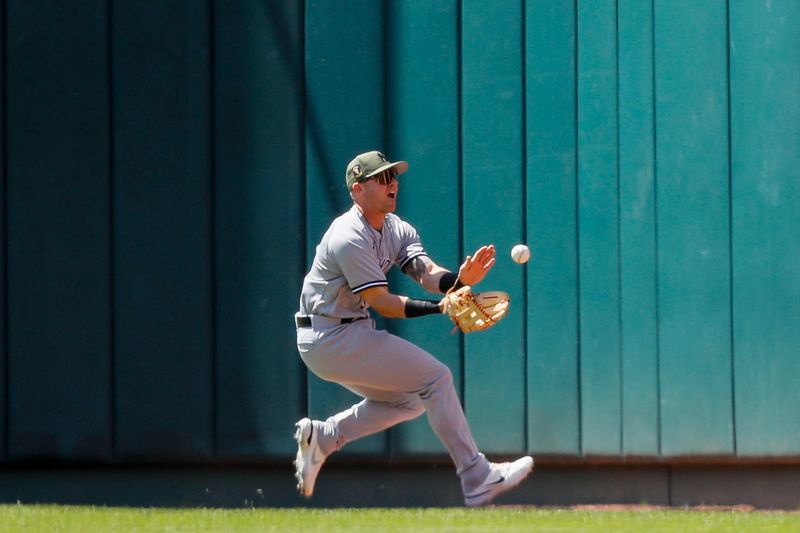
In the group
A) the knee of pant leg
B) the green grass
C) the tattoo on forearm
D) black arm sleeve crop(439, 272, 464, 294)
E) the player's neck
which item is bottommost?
the green grass

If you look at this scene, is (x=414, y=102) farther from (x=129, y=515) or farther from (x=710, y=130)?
(x=129, y=515)

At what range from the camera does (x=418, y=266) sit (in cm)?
736

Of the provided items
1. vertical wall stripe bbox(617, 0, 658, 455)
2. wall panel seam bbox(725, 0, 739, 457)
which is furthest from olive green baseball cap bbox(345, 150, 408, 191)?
wall panel seam bbox(725, 0, 739, 457)

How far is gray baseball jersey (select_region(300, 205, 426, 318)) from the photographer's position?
691cm

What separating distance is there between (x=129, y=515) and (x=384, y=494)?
5.56 feet

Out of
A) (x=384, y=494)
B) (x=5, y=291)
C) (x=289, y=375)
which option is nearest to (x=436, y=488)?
(x=384, y=494)

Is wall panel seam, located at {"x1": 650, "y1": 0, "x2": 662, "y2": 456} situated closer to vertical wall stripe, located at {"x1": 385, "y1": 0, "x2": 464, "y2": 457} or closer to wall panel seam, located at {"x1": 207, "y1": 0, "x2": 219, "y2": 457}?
vertical wall stripe, located at {"x1": 385, "y1": 0, "x2": 464, "y2": 457}

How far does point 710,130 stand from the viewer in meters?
8.51

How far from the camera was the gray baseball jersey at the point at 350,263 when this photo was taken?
6.91 meters

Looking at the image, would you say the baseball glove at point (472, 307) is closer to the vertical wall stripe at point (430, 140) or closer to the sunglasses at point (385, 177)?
the sunglasses at point (385, 177)

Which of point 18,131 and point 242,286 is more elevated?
point 18,131

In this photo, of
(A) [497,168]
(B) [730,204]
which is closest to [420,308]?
(A) [497,168]

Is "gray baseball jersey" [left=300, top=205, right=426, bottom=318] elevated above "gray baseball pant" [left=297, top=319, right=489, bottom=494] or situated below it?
above

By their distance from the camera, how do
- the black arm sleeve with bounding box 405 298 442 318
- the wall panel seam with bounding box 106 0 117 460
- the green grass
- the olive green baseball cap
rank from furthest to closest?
the wall panel seam with bounding box 106 0 117 460 < the olive green baseball cap < the black arm sleeve with bounding box 405 298 442 318 < the green grass
